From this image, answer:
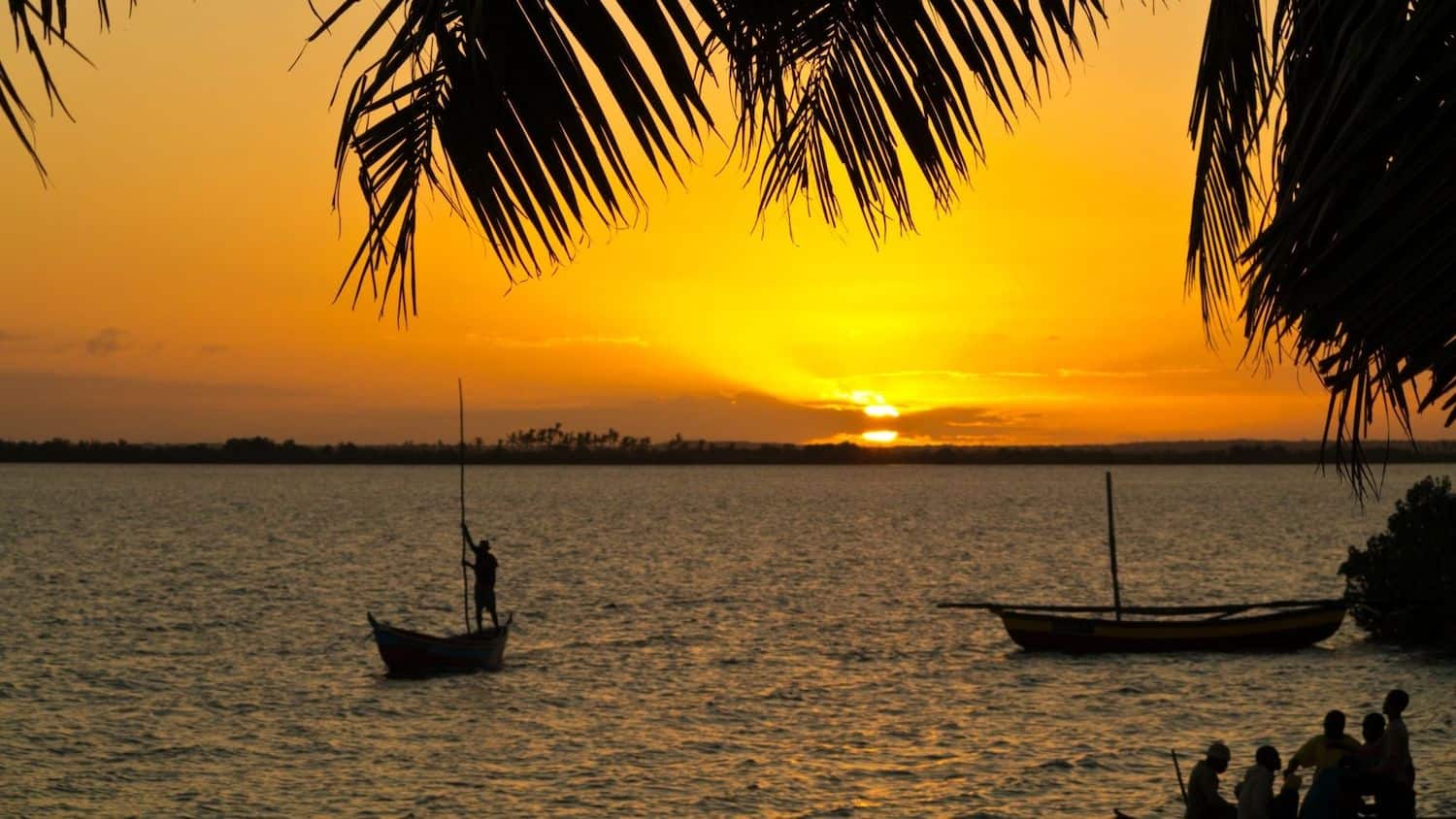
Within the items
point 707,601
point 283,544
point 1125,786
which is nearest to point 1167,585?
point 707,601

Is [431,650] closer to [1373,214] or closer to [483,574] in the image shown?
[483,574]

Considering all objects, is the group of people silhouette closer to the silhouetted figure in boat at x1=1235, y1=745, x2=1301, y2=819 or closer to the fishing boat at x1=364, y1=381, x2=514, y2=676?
the silhouetted figure in boat at x1=1235, y1=745, x2=1301, y2=819

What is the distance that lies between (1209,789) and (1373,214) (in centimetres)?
1456

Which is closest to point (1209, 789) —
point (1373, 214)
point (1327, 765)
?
point (1327, 765)

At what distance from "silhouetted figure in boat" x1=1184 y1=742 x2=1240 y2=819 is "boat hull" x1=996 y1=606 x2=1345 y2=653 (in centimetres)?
2621

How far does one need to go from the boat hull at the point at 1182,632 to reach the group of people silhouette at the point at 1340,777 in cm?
2658

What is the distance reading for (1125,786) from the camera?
88.6ft

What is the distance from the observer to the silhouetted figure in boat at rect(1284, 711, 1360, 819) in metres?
Answer: 13.9

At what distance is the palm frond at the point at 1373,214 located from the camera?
170 cm

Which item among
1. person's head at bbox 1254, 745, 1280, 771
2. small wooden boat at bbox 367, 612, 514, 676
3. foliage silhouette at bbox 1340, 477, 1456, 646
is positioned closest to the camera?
person's head at bbox 1254, 745, 1280, 771

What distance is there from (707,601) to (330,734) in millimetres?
31136

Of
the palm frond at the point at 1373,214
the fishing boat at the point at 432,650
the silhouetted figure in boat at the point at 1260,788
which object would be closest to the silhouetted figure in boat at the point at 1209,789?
the silhouetted figure in boat at the point at 1260,788

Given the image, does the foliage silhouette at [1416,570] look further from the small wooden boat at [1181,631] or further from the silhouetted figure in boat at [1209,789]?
the silhouetted figure in boat at [1209,789]

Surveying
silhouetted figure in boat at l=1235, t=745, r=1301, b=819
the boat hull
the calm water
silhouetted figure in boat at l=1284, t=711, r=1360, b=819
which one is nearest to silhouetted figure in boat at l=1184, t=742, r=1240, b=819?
silhouetted figure in boat at l=1284, t=711, r=1360, b=819
